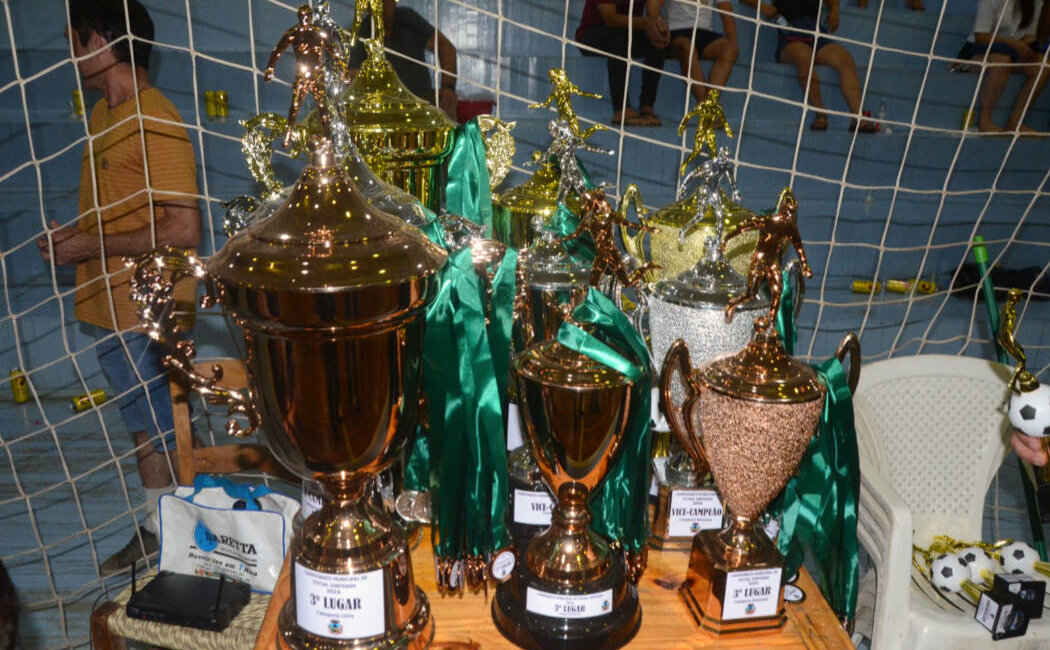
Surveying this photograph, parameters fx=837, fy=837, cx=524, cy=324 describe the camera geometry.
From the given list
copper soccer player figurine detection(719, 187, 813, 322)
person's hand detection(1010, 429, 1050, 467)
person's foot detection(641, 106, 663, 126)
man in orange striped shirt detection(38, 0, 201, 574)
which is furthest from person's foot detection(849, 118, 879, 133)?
copper soccer player figurine detection(719, 187, 813, 322)

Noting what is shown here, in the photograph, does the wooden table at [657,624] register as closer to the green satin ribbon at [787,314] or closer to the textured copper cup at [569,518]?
the textured copper cup at [569,518]

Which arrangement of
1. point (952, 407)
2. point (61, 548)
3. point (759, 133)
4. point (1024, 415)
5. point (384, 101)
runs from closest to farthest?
point (384, 101), point (1024, 415), point (952, 407), point (61, 548), point (759, 133)

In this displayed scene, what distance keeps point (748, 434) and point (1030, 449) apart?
37.0 inches

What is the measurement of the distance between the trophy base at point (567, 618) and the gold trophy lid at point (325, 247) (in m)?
0.32

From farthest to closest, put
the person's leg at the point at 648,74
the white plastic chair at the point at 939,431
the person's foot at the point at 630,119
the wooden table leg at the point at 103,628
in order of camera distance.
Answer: the person's foot at the point at 630,119, the person's leg at the point at 648,74, the white plastic chair at the point at 939,431, the wooden table leg at the point at 103,628

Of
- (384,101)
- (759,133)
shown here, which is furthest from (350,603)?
(759,133)

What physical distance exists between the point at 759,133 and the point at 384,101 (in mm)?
3639

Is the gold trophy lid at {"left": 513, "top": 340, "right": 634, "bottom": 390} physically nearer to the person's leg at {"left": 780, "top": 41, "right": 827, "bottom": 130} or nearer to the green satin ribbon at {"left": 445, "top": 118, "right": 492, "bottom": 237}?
the green satin ribbon at {"left": 445, "top": 118, "right": 492, "bottom": 237}

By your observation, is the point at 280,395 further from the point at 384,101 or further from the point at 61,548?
the point at 61,548

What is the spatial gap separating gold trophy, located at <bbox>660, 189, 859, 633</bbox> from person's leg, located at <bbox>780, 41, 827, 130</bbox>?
3656 millimetres

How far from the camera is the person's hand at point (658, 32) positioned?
3.54 meters

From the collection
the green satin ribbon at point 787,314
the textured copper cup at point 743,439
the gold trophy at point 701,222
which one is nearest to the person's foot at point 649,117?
the gold trophy at point 701,222

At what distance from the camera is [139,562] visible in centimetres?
209

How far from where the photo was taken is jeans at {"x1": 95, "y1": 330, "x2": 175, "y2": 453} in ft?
6.64
